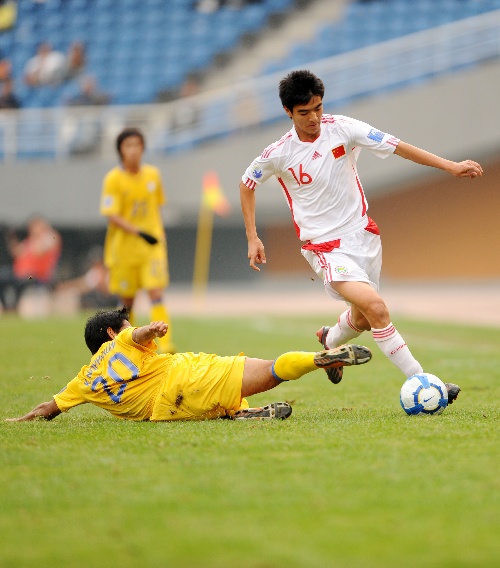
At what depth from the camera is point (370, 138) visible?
7273 mm

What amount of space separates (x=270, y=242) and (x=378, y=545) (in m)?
25.0

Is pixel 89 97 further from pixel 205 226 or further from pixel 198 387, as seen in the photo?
pixel 198 387

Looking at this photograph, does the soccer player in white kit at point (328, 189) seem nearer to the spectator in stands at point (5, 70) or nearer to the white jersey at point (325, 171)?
the white jersey at point (325, 171)

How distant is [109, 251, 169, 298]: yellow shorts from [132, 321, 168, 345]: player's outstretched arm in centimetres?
544

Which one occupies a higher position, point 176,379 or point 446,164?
point 446,164

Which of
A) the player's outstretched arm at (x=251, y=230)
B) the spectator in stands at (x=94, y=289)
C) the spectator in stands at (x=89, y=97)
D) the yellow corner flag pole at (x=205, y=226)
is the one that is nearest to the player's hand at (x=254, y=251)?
the player's outstretched arm at (x=251, y=230)

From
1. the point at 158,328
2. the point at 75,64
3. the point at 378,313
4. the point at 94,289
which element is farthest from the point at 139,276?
the point at 75,64

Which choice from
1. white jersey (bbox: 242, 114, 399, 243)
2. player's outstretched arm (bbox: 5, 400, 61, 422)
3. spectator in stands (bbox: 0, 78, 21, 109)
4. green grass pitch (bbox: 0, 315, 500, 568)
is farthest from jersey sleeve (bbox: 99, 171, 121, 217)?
spectator in stands (bbox: 0, 78, 21, 109)

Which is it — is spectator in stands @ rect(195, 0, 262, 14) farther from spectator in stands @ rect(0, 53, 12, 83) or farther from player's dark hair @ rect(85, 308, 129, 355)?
player's dark hair @ rect(85, 308, 129, 355)

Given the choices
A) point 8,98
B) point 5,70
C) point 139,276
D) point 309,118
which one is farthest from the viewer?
point 5,70

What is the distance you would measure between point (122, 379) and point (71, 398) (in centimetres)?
36

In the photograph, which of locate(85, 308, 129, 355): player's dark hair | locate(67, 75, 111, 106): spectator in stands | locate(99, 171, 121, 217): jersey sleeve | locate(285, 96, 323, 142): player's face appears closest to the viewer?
locate(85, 308, 129, 355): player's dark hair

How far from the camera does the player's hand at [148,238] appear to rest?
11.4 meters

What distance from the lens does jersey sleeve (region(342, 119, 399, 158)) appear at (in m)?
7.20
